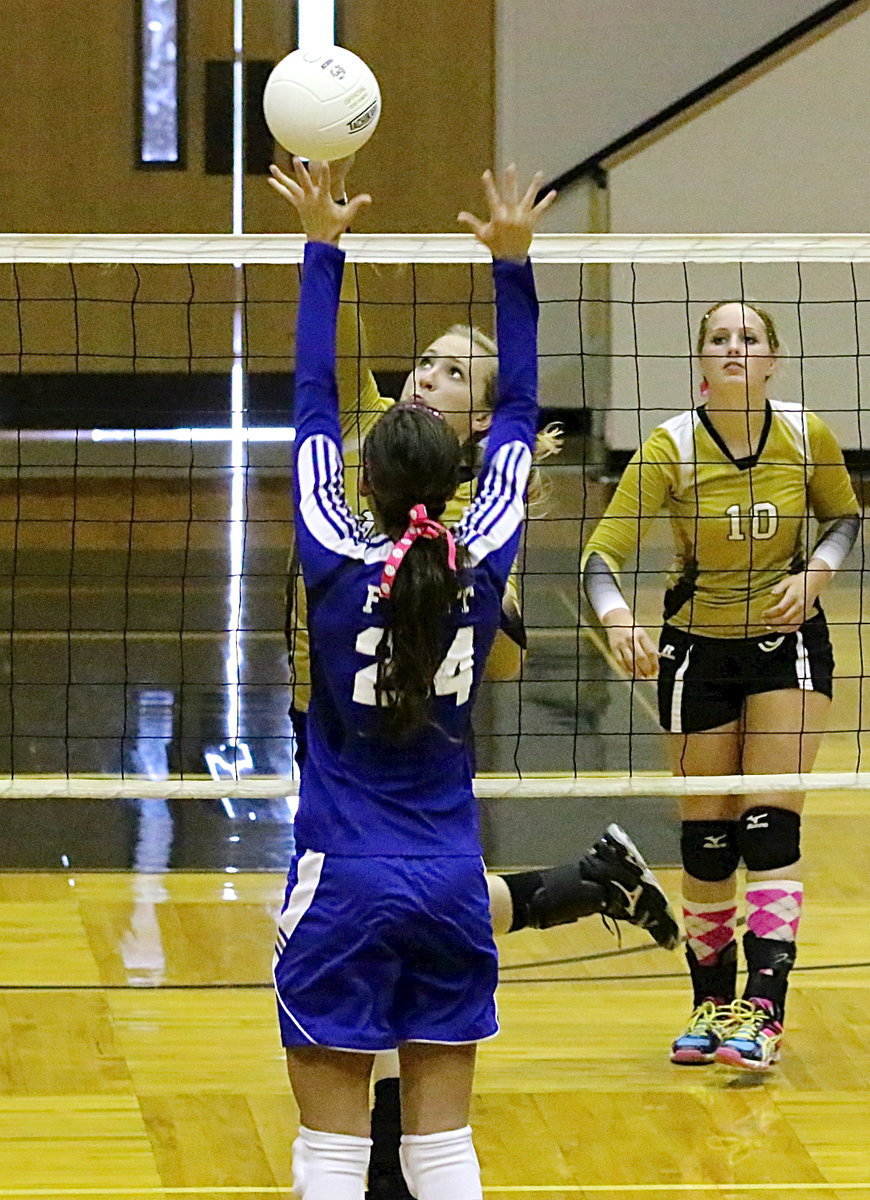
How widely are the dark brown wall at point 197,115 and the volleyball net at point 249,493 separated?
52 centimetres

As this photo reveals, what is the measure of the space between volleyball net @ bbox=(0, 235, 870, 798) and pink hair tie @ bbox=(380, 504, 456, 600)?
33.3 inches

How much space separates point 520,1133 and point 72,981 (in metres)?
1.16

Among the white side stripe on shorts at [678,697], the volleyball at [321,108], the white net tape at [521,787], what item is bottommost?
the white net tape at [521,787]

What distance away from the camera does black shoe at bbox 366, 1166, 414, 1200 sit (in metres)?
2.89

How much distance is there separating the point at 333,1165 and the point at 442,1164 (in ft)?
0.45

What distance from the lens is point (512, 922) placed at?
3523 mm

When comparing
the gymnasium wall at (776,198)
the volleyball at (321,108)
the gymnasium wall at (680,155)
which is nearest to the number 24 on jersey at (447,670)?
the volleyball at (321,108)

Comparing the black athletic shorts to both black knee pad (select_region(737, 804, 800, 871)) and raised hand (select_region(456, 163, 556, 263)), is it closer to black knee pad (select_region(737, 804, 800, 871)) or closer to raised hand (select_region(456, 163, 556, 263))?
black knee pad (select_region(737, 804, 800, 871))

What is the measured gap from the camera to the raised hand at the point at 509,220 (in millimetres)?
2586

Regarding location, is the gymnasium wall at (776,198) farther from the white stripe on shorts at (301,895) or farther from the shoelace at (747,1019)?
the white stripe on shorts at (301,895)

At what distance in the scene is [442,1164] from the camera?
2373 mm

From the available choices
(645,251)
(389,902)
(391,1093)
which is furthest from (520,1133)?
(645,251)

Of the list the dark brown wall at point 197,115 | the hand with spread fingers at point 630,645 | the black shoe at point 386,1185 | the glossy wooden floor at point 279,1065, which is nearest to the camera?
the black shoe at point 386,1185

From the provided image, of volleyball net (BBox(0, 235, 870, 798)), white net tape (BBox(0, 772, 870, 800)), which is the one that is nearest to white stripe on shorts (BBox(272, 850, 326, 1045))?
volleyball net (BBox(0, 235, 870, 798))
